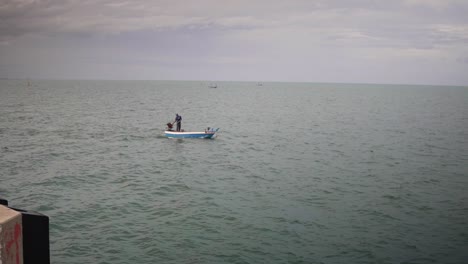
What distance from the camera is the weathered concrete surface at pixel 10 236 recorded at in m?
3.11

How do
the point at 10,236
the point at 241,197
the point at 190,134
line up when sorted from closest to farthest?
the point at 10,236
the point at 241,197
the point at 190,134

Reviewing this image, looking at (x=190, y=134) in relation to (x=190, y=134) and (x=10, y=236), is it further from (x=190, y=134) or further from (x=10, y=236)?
(x=10, y=236)

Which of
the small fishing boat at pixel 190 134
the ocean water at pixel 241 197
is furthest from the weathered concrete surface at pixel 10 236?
the small fishing boat at pixel 190 134

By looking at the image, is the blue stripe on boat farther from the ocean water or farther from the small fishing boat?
the ocean water

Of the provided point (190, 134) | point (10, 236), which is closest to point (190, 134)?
point (190, 134)

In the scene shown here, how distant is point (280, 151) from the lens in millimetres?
35469

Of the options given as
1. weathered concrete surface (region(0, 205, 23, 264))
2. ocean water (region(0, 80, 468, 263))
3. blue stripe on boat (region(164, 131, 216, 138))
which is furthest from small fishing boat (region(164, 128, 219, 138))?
weathered concrete surface (region(0, 205, 23, 264))

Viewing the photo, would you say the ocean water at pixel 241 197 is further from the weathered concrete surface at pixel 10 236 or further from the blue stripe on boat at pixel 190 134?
the weathered concrete surface at pixel 10 236

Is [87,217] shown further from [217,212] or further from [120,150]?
[120,150]

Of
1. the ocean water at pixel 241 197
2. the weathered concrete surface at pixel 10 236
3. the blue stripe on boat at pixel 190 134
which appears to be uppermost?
the weathered concrete surface at pixel 10 236

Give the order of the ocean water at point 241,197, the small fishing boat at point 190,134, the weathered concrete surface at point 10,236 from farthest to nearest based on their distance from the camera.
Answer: the small fishing boat at point 190,134
the ocean water at point 241,197
the weathered concrete surface at point 10,236

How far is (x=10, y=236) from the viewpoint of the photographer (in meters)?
3.21

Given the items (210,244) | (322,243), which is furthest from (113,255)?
(322,243)

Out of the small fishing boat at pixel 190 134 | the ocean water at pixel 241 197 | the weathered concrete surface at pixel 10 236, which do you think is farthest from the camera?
the small fishing boat at pixel 190 134
